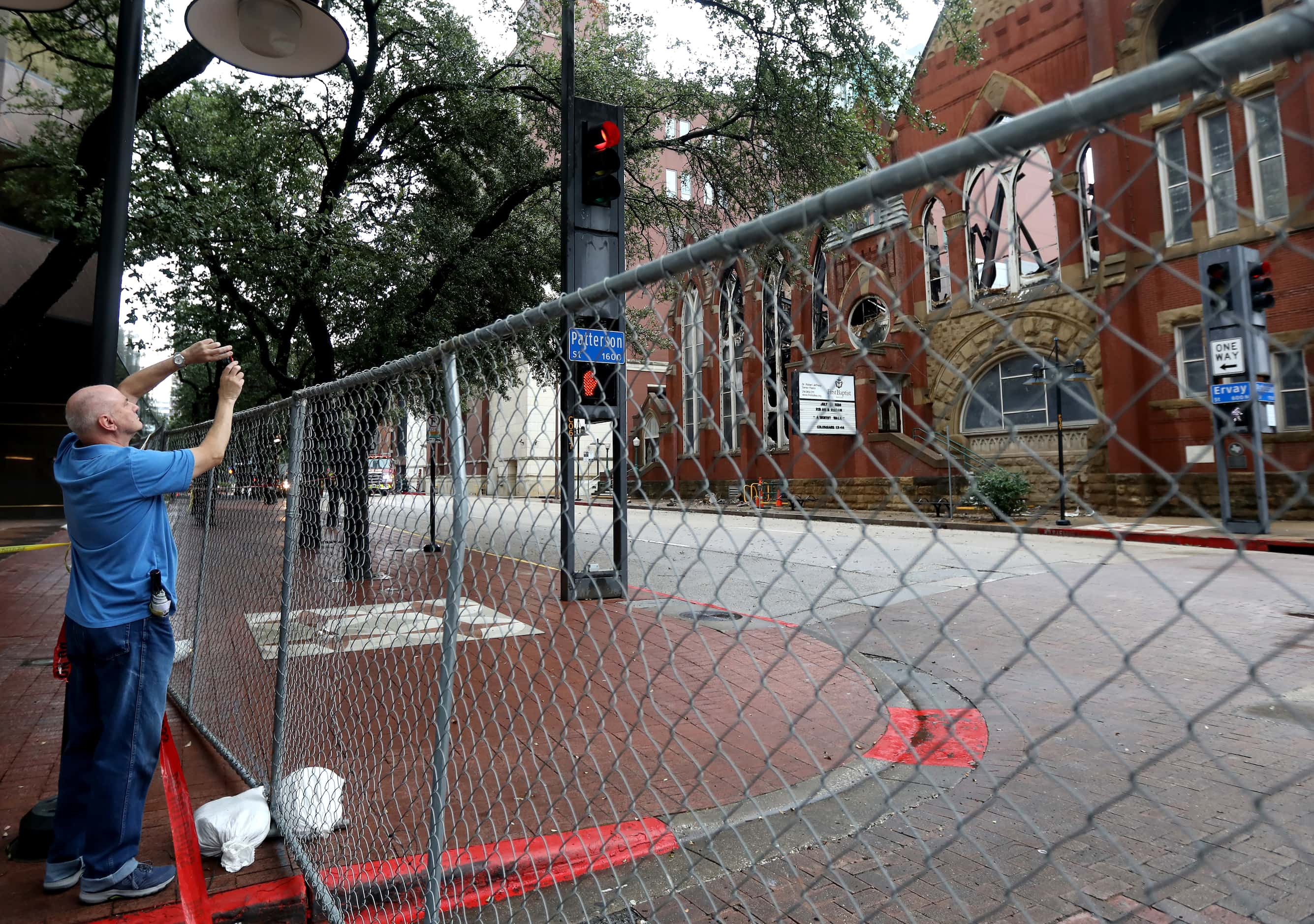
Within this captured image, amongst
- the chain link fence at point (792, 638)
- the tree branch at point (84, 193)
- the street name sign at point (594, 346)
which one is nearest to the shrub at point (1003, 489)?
the chain link fence at point (792, 638)

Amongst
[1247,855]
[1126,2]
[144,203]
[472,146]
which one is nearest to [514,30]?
[472,146]

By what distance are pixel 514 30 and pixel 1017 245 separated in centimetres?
1512

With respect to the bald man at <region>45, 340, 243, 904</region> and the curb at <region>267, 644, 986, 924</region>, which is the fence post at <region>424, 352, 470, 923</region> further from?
the bald man at <region>45, 340, 243, 904</region>

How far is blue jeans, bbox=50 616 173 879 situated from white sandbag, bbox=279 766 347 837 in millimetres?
574

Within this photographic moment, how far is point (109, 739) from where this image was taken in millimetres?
3256

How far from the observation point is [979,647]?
23.2ft

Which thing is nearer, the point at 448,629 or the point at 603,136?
the point at 448,629

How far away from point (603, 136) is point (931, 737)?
7.22 metres

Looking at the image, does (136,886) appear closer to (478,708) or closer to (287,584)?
(287,584)

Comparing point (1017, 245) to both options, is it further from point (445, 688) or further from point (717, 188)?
point (717, 188)

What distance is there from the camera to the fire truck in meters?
3.49

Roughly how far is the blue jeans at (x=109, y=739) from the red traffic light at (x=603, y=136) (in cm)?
739

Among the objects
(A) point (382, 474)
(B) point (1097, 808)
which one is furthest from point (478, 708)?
(B) point (1097, 808)

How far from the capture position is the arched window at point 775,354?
1655mm
